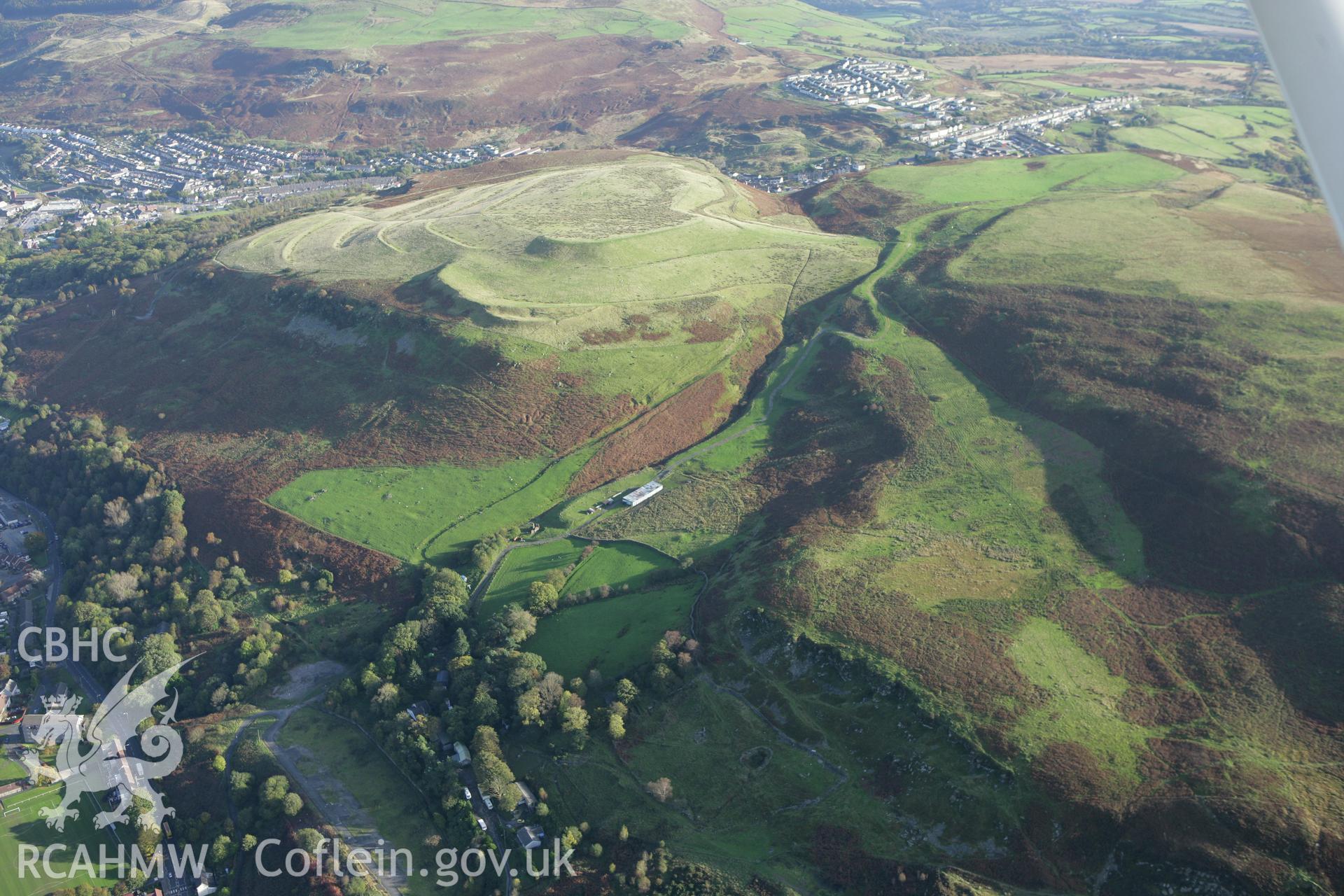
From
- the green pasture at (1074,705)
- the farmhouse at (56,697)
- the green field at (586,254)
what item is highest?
the green field at (586,254)

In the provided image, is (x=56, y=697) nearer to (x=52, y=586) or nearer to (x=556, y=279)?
(x=52, y=586)

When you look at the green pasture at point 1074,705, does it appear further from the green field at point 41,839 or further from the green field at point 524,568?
the green field at point 41,839

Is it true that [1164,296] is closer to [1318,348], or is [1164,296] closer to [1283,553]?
[1318,348]

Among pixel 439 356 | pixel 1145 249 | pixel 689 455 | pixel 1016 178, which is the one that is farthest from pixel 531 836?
pixel 1016 178

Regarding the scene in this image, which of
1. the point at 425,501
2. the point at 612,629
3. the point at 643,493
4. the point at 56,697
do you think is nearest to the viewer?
the point at 612,629

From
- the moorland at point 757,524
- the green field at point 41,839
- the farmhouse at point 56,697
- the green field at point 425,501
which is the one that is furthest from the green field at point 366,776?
the farmhouse at point 56,697
